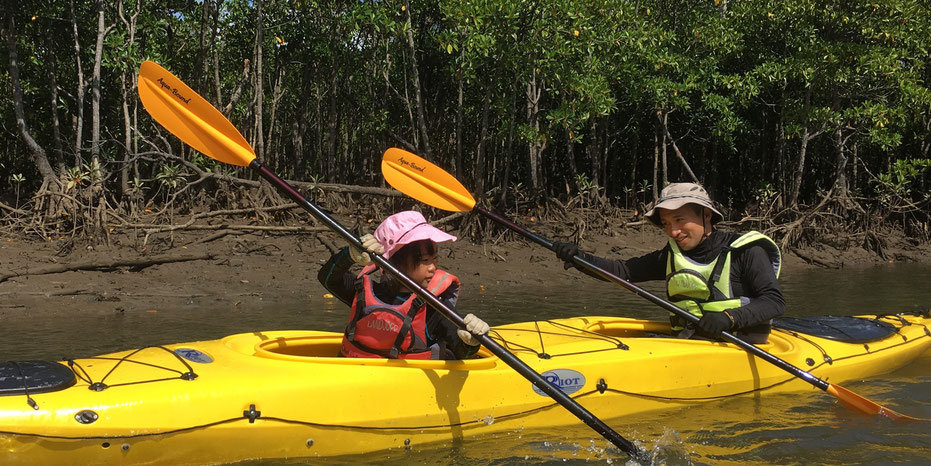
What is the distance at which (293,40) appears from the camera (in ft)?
40.8

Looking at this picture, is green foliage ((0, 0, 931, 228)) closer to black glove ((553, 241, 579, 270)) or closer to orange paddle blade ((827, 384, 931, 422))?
black glove ((553, 241, 579, 270))

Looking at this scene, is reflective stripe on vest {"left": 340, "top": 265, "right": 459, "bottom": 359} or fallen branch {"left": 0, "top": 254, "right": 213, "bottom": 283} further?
fallen branch {"left": 0, "top": 254, "right": 213, "bottom": 283}

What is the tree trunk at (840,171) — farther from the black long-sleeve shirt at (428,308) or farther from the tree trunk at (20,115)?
the tree trunk at (20,115)

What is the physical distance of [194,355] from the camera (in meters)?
3.41

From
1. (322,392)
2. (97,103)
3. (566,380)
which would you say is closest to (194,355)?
(322,392)

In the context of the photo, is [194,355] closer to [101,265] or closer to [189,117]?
[189,117]

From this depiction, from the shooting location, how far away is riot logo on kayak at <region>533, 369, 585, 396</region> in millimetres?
3727

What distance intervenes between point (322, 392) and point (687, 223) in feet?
6.59

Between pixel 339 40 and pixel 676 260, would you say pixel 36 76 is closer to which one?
pixel 339 40

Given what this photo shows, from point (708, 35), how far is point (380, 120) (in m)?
4.82

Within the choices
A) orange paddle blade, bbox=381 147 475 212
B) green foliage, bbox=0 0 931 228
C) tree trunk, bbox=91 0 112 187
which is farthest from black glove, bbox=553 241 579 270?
tree trunk, bbox=91 0 112 187

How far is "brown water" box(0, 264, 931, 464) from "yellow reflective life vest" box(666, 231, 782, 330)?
531 millimetres

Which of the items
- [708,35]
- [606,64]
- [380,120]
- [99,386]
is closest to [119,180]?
[380,120]

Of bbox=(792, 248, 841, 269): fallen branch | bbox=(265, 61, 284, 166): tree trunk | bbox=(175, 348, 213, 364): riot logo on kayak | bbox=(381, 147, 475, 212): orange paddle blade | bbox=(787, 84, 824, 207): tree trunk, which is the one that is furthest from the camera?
bbox=(265, 61, 284, 166): tree trunk
